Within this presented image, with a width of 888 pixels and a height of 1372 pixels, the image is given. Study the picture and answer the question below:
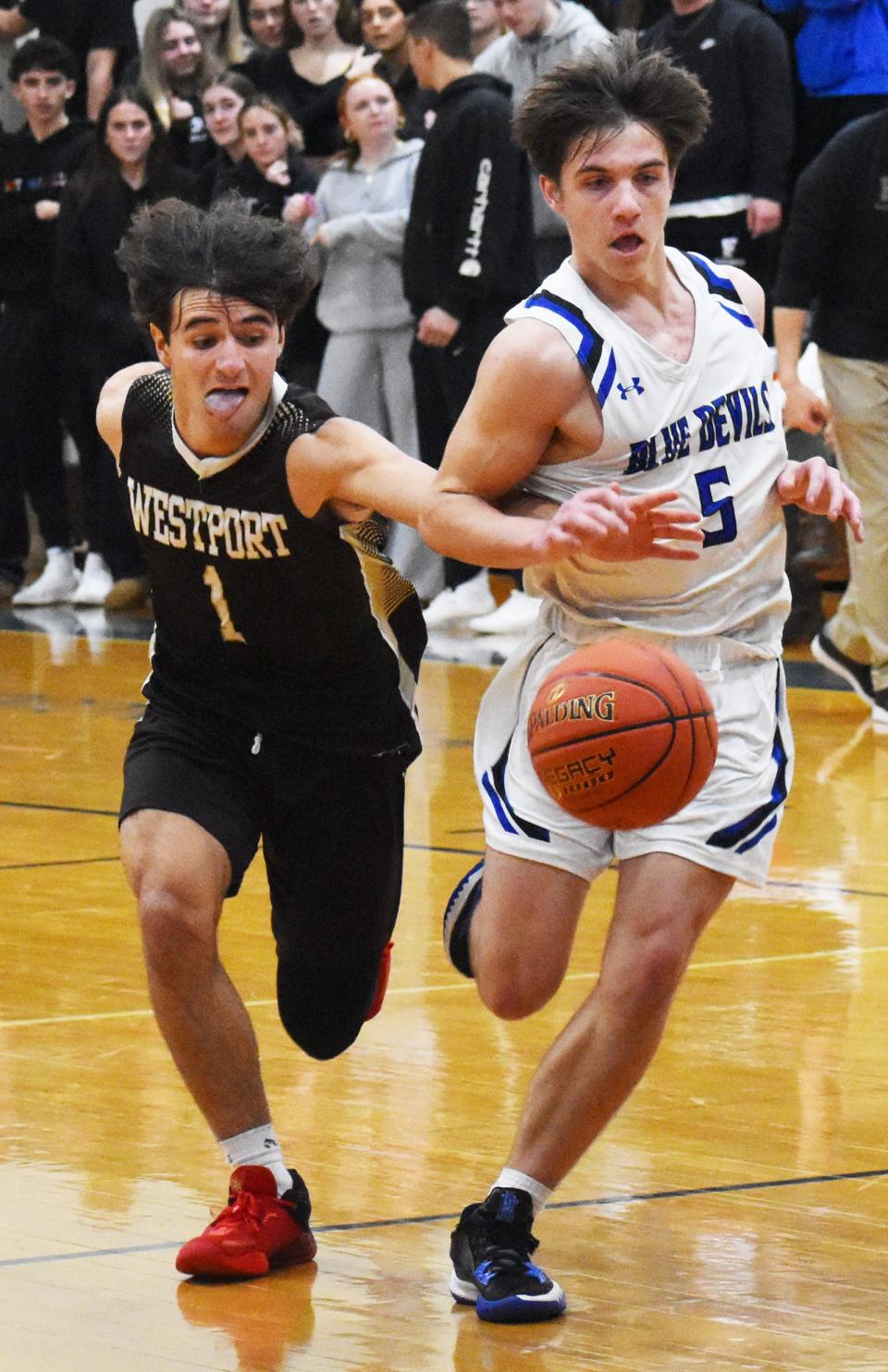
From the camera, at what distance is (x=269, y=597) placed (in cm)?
398

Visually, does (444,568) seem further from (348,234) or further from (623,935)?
(623,935)

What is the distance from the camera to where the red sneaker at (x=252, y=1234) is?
12.0 feet

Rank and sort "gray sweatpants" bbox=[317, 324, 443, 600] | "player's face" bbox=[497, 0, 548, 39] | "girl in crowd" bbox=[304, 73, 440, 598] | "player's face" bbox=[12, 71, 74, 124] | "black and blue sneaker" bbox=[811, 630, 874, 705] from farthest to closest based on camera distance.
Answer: "player's face" bbox=[12, 71, 74, 124]
"gray sweatpants" bbox=[317, 324, 443, 600]
"girl in crowd" bbox=[304, 73, 440, 598]
"player's face" bbox=[497, 0, 548, 39]
"black and blue sneaker" bbox=[811, 630, 874, 705]

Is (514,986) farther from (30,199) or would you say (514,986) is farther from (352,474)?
(30,199)

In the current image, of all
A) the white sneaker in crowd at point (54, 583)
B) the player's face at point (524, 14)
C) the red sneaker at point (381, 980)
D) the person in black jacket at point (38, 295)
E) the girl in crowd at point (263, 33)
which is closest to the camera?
the red sneaker at point (381, 980)

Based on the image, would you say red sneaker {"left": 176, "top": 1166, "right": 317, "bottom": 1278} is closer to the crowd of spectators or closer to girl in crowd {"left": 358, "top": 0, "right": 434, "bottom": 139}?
the crowd of spectators

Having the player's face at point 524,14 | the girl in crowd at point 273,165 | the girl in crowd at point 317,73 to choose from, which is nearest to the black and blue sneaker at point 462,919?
the player's face at point 524,14

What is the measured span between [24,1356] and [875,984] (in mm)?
2611

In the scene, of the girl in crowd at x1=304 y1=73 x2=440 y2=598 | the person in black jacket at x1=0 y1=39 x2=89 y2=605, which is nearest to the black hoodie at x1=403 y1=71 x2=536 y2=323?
the girl in crowd at x1=304 y1=73 x2=440 y2=598

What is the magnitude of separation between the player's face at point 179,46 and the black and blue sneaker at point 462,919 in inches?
372

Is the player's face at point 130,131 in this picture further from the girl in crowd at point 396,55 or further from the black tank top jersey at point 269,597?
the black tank top jersey at point 269,597

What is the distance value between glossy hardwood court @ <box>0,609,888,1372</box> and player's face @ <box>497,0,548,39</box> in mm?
4840

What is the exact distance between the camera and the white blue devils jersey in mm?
3746

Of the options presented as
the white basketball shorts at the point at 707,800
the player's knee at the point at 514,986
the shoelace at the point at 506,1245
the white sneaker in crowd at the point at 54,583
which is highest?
the white basketball shorts at the point at 707,800
